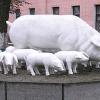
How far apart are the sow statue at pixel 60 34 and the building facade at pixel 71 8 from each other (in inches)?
684

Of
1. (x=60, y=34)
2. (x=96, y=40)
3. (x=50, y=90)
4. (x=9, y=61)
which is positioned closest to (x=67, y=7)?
(x=60, y=34)

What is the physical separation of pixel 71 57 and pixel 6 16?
9.87m

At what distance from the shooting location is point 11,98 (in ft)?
31.9

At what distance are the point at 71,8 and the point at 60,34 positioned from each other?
23.0 m

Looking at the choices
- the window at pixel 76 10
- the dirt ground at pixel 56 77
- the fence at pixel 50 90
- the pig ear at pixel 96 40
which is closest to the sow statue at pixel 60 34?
the pig ear at pixel 96 40

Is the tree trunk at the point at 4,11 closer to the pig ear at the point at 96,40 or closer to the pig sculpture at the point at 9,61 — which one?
the pig sculpture at the point at 9,61

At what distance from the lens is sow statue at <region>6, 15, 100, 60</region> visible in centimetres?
1270

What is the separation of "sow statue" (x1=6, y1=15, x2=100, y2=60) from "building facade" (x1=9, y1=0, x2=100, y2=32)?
17.4 meters

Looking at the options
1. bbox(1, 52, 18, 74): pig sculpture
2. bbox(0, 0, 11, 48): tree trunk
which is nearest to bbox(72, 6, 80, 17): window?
bbox(0, 0, 11, 48): tree trunk

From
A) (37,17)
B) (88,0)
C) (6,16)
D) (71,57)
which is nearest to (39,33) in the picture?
(37,17)

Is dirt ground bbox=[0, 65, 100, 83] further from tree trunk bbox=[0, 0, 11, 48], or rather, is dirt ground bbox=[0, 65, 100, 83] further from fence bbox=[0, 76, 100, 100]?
tree trunk bbox=[0, 0, 11, 48]

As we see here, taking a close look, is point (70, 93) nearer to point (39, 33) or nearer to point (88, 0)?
point (39, 33)

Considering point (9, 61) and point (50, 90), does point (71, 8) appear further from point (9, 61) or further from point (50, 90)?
point (50, 90)

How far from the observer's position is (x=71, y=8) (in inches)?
1403
